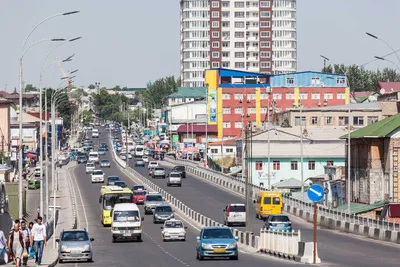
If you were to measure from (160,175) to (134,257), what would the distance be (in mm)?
75210

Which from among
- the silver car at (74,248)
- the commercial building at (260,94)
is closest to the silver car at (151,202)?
the silver car at (74,248)

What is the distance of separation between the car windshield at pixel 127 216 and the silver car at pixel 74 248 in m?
13.9

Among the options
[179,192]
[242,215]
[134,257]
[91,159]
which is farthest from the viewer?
[91,159]

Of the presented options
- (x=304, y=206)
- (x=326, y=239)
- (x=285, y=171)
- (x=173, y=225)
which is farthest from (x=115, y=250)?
(x=285, y=171)

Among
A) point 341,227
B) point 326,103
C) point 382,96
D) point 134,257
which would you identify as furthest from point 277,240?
point 326,103

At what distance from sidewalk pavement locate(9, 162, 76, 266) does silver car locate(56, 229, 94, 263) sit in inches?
20.2

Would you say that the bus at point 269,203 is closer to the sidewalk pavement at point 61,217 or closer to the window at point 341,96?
the sidewalk pavement at point 61,217

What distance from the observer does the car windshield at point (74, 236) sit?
4222 cm

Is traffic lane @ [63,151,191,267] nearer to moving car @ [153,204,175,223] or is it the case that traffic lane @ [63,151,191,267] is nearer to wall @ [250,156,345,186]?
moving car @ [153,204,175,223]

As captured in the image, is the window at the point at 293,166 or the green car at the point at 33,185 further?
the window at the point at 293,166

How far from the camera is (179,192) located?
10056 centimetres

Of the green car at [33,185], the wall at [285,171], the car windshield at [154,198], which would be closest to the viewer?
the car windshield at [154,198]

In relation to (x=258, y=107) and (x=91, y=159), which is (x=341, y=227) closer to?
(x=91, y=159)

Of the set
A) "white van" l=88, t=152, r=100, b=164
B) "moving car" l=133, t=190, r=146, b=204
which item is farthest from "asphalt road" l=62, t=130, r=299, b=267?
"white van" l=88, t=152, r=100, b=164
